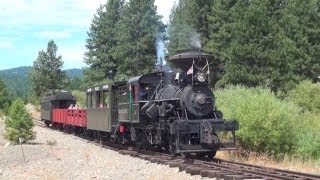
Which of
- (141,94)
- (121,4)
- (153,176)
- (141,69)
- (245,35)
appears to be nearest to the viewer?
(153,176)

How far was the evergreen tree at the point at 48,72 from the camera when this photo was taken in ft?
292

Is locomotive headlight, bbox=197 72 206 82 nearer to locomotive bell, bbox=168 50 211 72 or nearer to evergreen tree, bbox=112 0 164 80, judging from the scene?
locomotive bell, bbox=168 50 211 72

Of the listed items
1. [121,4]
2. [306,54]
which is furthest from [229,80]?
[121,4]

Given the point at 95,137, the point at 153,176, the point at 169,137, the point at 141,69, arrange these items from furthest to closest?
1. the point at 141,69
2. the point at 95,137
3. the point at 169,137
4. the point at 153,176

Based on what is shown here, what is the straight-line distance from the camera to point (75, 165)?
56.4 feet

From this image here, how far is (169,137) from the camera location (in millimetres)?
18141

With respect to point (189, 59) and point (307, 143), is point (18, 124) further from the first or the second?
point (307, 143)

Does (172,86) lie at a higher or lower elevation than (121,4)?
lower

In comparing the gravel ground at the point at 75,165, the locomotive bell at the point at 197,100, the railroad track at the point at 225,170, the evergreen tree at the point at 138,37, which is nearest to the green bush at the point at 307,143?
the railroad track at the point at 225,170

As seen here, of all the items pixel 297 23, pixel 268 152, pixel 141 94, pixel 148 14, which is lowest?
pixel 268 152

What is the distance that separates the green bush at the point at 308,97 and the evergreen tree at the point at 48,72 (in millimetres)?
59499

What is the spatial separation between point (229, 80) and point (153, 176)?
89.5 ft

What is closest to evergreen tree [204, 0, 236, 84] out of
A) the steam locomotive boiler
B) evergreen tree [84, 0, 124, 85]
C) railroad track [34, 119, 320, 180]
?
evergreen tree [84, 0, 124, 85]

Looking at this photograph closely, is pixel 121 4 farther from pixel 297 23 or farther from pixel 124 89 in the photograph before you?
pixel 124 89
